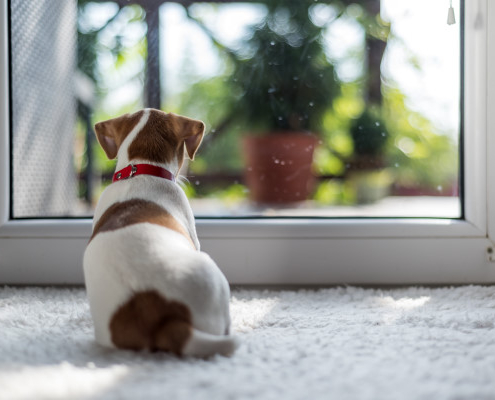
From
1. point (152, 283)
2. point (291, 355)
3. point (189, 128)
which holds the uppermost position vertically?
point (189, 128)

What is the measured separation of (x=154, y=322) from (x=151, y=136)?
0.44 m

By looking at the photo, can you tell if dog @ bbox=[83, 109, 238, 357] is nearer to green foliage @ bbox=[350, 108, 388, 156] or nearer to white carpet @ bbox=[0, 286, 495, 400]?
white carpet @ bbox=[0, 286, 495, 400]

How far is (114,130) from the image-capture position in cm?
116

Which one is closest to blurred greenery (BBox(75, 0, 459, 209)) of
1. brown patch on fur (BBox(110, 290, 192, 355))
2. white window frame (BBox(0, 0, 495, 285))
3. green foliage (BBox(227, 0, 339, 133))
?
green foliage (BBox(227, 0, 339, 133))

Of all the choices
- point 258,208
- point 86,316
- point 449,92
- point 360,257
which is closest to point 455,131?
point 449,92

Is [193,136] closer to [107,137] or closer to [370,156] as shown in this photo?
[107,137]

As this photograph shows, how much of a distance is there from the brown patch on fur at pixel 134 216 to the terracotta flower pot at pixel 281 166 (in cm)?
52

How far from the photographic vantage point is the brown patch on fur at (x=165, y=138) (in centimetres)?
111

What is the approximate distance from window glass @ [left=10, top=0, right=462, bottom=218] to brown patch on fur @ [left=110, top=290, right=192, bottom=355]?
0.67 metres

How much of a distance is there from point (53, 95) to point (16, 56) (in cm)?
16

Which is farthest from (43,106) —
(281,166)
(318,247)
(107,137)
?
(318,247)

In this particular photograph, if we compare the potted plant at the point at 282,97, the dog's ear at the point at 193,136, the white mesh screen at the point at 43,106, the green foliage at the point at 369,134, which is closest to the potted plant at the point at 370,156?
the green foliage at the point at 369,134

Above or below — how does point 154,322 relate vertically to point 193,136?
below

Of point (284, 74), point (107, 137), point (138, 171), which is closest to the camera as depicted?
point (138, 171)
